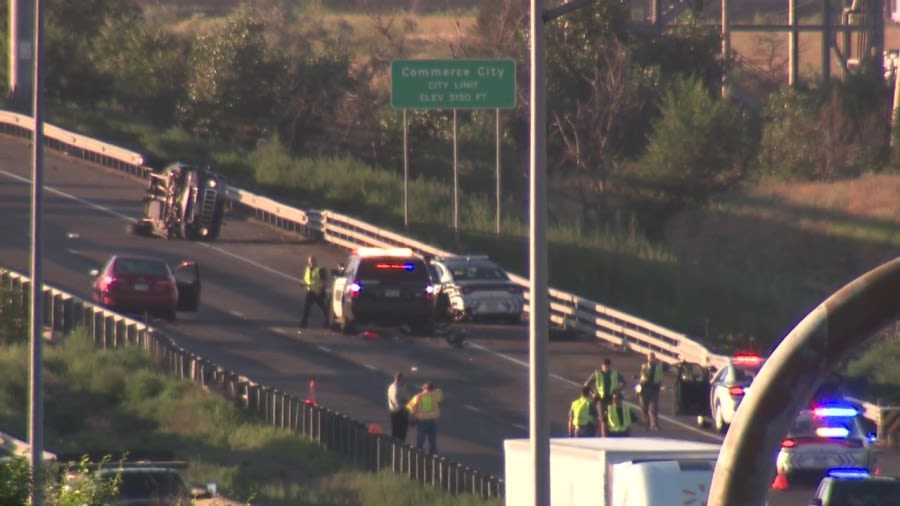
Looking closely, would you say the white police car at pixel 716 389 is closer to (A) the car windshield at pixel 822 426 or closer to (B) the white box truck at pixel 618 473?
(A) the car windshield at pixel 822 426

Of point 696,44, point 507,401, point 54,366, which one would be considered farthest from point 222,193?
point 696,44

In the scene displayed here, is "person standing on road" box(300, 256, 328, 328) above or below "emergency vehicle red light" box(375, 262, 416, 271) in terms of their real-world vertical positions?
below

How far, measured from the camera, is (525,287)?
4494 cm

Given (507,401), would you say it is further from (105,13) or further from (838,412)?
(105,13)

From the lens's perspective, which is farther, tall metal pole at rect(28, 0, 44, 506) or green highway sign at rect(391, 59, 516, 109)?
green highway sign at rect(391, 59, 516, 109)

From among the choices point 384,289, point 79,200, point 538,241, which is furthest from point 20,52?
point 538,241

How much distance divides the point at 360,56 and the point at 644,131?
165ft

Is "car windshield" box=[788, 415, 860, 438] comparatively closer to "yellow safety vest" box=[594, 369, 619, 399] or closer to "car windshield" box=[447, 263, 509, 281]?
"yellow safety vest" box=[594, 369, 619, 399]

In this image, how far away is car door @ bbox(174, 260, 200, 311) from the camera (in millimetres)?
41406

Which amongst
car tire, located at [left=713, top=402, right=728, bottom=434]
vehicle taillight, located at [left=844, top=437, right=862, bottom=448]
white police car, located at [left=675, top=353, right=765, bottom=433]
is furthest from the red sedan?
vehicle taillight, located at [left=844, top=437, right=862, bottom=448]

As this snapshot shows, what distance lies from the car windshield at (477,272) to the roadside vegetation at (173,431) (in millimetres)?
9784

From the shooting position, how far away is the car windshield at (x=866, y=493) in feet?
59.8

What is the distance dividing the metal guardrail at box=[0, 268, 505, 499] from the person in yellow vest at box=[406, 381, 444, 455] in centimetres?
84

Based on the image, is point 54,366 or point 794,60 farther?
point 794,60
